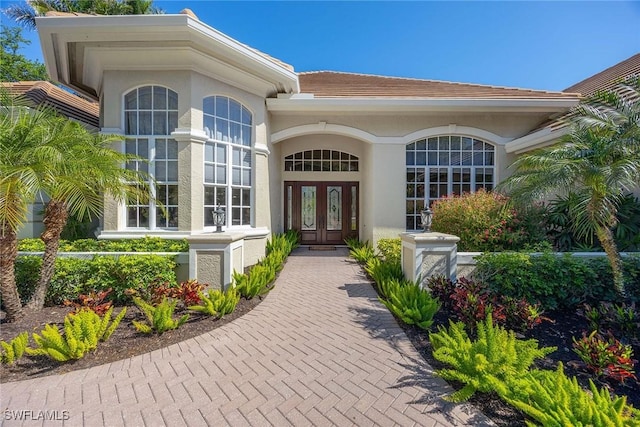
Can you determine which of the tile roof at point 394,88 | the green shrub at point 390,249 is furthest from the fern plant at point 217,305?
the tile roof at point 394,88

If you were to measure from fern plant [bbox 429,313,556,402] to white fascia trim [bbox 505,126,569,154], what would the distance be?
605cm

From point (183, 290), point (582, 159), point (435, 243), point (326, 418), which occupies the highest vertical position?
point (582, 159)

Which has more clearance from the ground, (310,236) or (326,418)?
(310,236)

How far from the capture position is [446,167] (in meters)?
9.77

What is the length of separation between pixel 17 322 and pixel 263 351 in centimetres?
424

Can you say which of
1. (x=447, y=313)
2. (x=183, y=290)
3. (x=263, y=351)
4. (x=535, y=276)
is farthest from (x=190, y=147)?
(x=535, y=276)

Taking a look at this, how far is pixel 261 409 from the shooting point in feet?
8.96

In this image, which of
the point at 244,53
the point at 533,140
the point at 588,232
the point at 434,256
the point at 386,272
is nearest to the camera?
the point at 434,256

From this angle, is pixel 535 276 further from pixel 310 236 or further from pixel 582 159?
pixel 310 236

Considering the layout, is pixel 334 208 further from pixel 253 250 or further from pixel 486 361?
pixel 486 361

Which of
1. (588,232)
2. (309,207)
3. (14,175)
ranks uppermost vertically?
(14,175)

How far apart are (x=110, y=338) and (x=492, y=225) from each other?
24.0ft

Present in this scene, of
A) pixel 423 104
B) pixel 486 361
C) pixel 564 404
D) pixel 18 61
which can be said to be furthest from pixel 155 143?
pixel 18 61

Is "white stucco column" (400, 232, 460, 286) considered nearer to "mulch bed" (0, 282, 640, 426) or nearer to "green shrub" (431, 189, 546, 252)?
"mulch bed" (0, 282, 640, 426)
